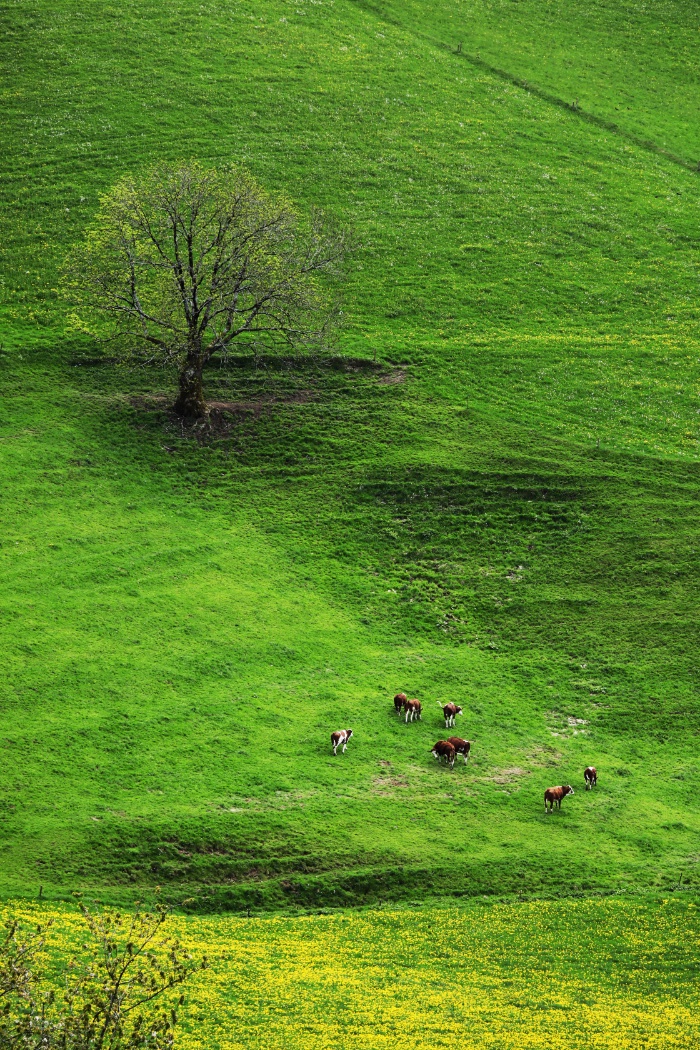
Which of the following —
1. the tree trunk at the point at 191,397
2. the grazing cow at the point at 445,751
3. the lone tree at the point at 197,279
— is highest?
the lone tree at the point at 197,279

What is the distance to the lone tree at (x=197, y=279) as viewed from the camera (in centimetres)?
5956

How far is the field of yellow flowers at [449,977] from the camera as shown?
2958 centimetres

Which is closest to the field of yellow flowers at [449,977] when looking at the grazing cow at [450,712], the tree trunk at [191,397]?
the grazing cow at [450,712]

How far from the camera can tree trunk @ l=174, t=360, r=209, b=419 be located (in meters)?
60.0

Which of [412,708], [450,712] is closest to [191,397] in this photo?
[412,708]

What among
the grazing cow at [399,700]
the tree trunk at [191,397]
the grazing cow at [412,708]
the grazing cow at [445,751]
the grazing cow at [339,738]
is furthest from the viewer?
the tree trunk at [191,397]

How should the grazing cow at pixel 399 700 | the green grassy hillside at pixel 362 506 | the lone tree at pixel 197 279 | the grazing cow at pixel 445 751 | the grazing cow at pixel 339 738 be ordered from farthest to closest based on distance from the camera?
the lone tree at pixel 197 279
the grazing cow at pixel 399 700
the grazing cow at pixel 445 751
the grazing cow at pixel 339 738
the green grassy hillside at pixel 362 506

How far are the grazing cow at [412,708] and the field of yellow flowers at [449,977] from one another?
1003cm

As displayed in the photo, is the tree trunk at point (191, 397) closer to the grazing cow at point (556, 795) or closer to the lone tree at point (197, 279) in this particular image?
the lone tree at point (197, 279)

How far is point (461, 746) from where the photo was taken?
43.1 meters

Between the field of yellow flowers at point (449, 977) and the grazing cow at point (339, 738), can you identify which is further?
the grazing cow at point (339, 738)

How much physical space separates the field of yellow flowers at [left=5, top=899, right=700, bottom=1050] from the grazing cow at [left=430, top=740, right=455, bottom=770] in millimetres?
7437

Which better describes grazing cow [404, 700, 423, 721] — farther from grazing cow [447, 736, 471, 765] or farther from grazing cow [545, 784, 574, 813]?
grazing cow [545, 784, 574, 813]

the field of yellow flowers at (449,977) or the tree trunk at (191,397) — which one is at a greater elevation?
the tree trunk at (191,397)
